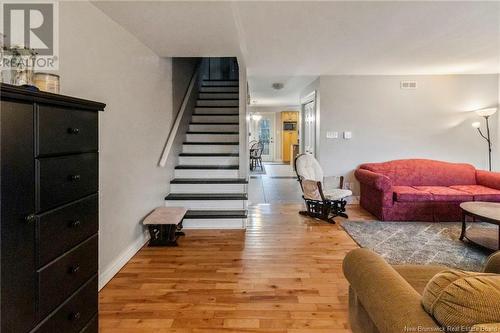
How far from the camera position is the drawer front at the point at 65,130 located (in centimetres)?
117

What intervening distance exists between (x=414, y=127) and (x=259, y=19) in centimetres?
391

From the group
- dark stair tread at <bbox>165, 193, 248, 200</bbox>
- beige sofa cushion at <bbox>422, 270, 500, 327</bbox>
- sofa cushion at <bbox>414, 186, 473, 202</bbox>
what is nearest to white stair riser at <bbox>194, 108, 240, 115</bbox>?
dark stair tread at <bbox>165, 193, 248, 200</bbox>

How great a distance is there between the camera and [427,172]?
5074 millimetres

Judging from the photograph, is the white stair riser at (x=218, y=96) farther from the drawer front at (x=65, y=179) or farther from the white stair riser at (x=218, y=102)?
the drawer front at (x=65, y=179)

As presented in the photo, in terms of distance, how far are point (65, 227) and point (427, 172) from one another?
532 centimetres

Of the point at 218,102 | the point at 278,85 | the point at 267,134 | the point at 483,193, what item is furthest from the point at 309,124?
the point at 267,134

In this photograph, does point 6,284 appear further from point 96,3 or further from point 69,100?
point 96,3

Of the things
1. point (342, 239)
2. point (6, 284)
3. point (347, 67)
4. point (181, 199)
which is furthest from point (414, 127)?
point (6, 284)

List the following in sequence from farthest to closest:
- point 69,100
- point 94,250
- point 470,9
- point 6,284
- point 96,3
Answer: point 470,9 < point 96,3 < point 94,250 < point 69,100 < point 6,284

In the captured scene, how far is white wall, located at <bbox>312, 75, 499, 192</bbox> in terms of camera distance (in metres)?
5.38

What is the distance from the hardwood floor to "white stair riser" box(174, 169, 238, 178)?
44.6 inches

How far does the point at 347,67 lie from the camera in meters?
4.83

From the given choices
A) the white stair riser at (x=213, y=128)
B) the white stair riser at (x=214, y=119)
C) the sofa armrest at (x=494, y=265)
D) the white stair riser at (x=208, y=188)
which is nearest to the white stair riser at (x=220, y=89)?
the white stair riser at (x=214, y=119)

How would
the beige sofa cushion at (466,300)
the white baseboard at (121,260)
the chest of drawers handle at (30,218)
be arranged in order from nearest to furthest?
1. the beige sofa cushion at (466,300)
2. the chest of drawers handle at (30,218)
3. the white baseboard at (121,260)
